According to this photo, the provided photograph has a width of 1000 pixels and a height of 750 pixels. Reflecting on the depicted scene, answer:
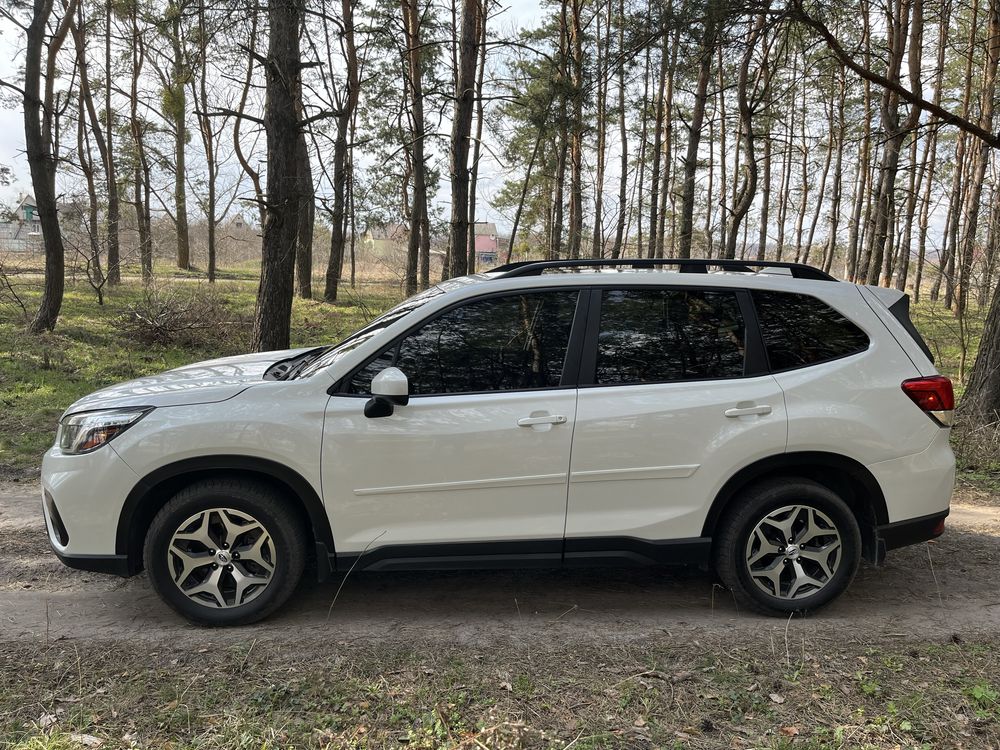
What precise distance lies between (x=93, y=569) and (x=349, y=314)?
15.1 metres

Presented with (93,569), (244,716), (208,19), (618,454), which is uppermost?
(208,19)

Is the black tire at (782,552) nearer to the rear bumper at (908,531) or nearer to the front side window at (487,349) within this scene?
the rear bumper at (908,531)

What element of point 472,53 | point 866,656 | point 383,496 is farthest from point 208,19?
point 866,656

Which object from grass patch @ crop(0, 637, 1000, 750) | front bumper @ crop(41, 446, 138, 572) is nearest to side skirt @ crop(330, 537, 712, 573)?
grass patch @ crop(0, 637, 1000, 750)

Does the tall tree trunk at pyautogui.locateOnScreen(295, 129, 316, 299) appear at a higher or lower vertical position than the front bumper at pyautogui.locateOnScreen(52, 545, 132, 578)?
higher

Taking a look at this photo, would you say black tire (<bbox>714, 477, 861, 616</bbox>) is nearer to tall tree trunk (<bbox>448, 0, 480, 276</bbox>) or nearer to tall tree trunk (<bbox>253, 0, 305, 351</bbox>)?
tall tree trunk (<bbox>253, 0, 305, 351</bbox>)

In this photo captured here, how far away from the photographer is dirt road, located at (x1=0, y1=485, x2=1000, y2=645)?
3.50 m

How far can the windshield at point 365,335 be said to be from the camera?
3.68m

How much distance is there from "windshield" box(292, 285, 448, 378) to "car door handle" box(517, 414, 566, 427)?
835 millimetres

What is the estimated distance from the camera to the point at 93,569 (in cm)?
345

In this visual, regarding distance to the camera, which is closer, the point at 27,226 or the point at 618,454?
the point at 618,454

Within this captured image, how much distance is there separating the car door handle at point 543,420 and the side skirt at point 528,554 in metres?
0.61

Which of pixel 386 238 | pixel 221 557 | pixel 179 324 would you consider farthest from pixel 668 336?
pixel 386 238

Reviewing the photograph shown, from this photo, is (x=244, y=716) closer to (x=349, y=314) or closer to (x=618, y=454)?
(x=618, y=454)
